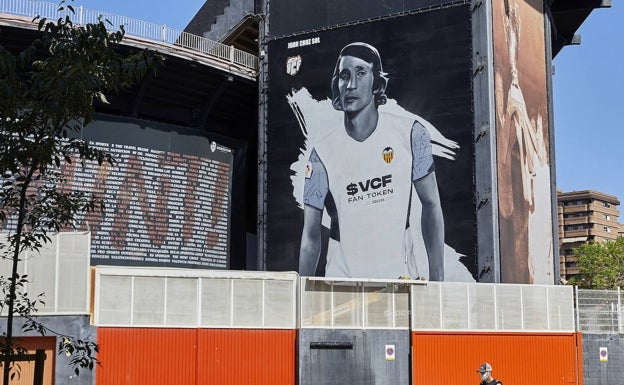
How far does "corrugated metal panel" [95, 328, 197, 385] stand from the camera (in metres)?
32.9

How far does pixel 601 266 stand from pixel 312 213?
88.9m

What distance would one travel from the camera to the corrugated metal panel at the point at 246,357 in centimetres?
3444

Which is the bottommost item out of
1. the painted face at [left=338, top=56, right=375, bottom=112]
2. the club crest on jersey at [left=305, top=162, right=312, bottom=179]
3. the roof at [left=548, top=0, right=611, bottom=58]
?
the club crest on jersey at [left=305, top=162, right=312, bottom=179]

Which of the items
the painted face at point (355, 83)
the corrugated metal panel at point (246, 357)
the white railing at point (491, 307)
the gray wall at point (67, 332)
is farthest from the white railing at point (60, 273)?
the painted face at point (355, 83)

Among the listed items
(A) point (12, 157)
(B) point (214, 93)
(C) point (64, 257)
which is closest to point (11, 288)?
(A) point (12, 157)

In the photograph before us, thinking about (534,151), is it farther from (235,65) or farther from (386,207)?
(235,65)

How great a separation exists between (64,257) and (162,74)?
1624cm

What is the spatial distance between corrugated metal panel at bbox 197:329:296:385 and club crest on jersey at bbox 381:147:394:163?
437 inches

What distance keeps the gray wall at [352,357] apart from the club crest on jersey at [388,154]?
9581 mm

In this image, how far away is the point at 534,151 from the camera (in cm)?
4728

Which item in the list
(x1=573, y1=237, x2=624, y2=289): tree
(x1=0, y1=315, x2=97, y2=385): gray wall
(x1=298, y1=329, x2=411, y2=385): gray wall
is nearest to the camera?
(x1=0, y1=315, x2=97, y2=385): gray wall

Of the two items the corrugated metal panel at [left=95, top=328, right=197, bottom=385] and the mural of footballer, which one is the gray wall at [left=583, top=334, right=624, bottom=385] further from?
the corrugated metal panel at [left=95, top=328, right=197, bottom=385]

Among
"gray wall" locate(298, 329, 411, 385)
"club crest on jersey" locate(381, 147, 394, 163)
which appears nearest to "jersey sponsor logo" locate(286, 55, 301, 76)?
"club crest on jersey" locate(381, 147, 394, 163)

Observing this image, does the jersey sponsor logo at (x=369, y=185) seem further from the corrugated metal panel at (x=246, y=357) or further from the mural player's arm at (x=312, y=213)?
the corrugated metal panel at (x=246, y=357)
